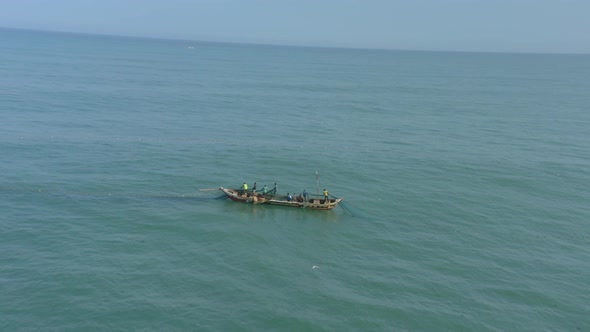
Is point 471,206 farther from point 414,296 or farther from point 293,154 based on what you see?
point 293,154

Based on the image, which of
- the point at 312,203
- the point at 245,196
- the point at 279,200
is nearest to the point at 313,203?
the point at 312,203

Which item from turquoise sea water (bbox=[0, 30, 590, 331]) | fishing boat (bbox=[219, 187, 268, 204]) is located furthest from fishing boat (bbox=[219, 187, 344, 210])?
turquoise sea water (bbox=[0, 30, 590, 331])

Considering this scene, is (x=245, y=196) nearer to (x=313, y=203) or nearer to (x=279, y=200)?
(x=279, y=200)

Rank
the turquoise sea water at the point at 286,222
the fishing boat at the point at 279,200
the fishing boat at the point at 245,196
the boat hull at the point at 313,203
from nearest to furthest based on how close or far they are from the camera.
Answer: the turquoise sea water at the point at 286,222 < the boat hull at the point at 313,203 < the fishing boat at the point at 279,200 < the fishing boat at the point at 245,196

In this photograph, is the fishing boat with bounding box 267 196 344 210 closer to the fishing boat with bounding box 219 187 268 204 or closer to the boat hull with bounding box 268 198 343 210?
the boat hull with bounding box 268 198 343 210

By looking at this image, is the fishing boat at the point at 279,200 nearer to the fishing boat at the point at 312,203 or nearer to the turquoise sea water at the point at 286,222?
the fishing boat at the point at 312,203

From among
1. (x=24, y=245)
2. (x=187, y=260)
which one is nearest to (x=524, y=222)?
(x=187, y=260)

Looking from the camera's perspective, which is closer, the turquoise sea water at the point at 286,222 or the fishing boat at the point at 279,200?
the turquoise sea water at the point at 286,222

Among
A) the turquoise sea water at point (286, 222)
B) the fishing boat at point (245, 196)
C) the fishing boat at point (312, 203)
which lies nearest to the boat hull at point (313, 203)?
the fishing boat at point (312, 203)
